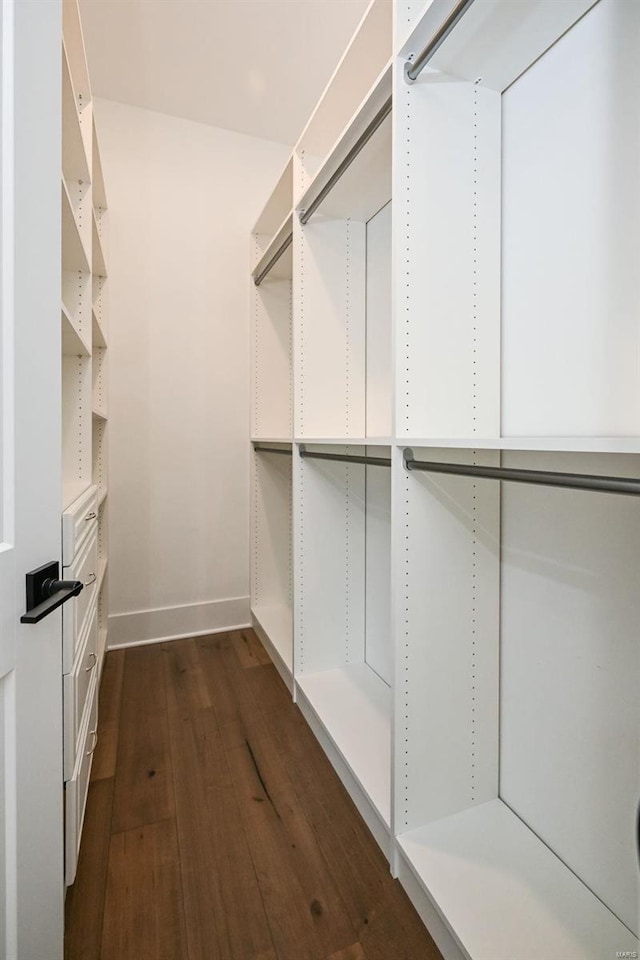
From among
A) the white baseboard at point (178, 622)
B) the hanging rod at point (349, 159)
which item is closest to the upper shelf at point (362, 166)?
the hanging rod at point (349, 159)

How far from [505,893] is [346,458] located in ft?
3.92

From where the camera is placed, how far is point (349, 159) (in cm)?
143

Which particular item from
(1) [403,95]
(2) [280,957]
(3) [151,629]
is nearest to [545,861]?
(2) [280,957]

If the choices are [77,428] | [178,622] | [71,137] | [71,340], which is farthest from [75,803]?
[71,137]

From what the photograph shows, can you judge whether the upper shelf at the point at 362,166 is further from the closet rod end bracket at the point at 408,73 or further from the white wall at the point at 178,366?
the white wall at the point at 178,366

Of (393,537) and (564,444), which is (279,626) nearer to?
(393,537)

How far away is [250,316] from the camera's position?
276 cm

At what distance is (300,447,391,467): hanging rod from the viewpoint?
Answer: 146 cm

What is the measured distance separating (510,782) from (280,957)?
68 centimetres

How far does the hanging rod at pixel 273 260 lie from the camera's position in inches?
83.2

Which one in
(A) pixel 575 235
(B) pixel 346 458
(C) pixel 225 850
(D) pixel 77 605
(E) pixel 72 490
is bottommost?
(C) pixel 225 850

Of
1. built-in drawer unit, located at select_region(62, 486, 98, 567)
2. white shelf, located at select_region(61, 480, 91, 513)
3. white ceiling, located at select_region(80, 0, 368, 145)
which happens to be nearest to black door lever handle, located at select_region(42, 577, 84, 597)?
built-in drawer unit, located at select_region(62, 486, 98, 567)

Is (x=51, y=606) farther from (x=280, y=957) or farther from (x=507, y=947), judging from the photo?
(x=507, y=947)

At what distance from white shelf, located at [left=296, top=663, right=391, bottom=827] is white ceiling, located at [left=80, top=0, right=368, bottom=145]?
268 centimetres
